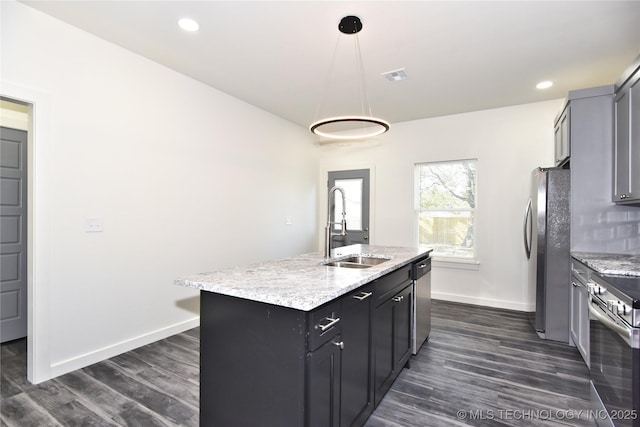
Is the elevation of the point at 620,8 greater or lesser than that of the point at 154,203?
greater

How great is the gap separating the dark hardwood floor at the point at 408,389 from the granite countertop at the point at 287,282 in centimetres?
65

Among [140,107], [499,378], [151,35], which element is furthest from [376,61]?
[499,378]

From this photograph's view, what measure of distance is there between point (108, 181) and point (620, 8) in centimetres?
435

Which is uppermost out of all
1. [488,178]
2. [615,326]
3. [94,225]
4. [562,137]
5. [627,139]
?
[562,137]

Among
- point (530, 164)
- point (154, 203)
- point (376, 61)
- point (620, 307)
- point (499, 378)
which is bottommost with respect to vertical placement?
point (499, 378)

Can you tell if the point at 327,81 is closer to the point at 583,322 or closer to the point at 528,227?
the point at 528,227

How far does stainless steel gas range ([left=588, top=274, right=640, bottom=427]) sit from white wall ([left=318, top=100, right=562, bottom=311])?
204 centimetres

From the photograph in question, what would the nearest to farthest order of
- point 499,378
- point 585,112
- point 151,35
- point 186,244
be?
1. point 499,378
2. point 151,35
3. point 585,112
4. point 186,244

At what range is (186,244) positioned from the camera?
3555 millimetres

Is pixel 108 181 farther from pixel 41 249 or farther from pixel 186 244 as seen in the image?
pixel 186 244

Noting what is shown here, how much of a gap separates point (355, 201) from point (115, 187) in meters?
3.78

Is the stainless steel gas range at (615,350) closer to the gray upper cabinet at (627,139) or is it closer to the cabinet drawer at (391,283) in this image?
the gray upper cabinet at (627,139)

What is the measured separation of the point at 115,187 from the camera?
292 centimetres

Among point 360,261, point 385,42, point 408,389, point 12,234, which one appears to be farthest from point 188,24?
point 408,389
